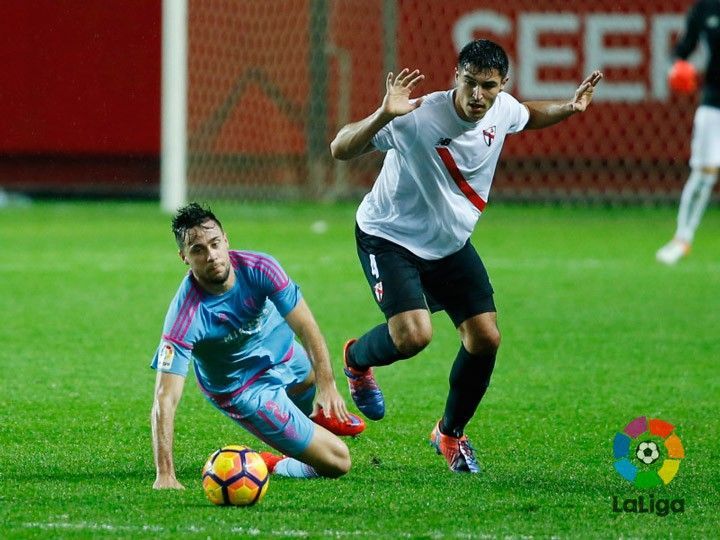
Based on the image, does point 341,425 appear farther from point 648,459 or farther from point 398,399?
point 398,399

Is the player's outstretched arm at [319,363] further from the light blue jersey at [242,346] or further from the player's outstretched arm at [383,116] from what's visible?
the player's outstretched arm at [383,116]

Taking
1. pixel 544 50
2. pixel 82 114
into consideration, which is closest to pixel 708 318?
pixel 544 50

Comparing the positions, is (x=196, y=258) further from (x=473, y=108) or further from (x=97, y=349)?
(x=97, y=349)

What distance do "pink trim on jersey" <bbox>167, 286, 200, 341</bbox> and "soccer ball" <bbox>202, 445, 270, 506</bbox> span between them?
501 millimetres

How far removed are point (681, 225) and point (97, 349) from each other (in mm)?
6076

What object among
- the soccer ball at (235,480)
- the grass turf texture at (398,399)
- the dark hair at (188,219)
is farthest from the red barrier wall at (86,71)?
the soccer ball at (235,480)

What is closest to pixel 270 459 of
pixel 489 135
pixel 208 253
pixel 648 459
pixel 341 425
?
pixel 341 425

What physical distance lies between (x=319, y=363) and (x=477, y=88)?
4.13ft

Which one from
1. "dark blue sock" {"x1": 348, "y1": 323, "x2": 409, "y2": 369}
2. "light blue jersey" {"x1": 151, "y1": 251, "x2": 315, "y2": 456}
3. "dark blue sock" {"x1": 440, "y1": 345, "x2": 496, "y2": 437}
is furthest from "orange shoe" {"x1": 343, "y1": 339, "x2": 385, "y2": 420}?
"light blue jersey" {"x1": 151, "y1": 251, "x2": 315, "y2": 456}

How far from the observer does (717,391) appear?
728 cm

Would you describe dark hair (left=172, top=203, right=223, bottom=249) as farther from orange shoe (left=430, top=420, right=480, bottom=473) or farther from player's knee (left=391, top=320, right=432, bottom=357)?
orange shoe (left=430, top=420, right=480, bottom=473)

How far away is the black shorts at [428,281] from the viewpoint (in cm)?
583

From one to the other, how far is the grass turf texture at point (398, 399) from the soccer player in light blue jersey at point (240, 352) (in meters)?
0.16

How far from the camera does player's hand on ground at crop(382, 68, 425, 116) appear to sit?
211 inches
